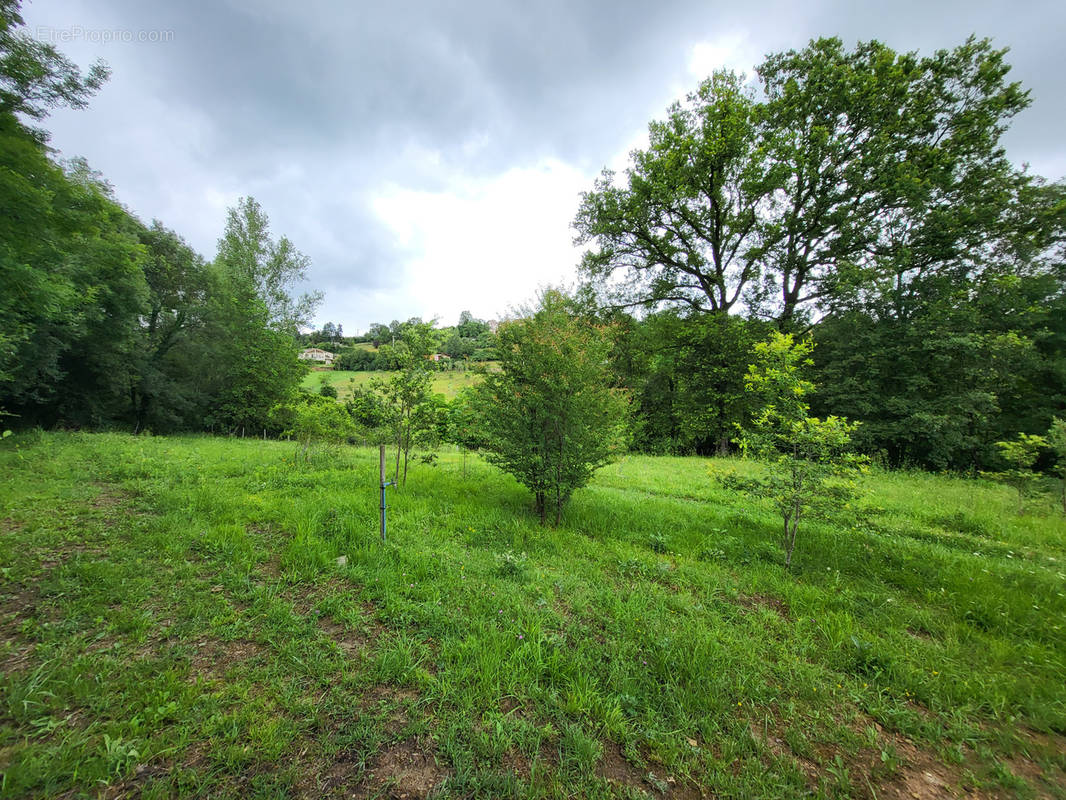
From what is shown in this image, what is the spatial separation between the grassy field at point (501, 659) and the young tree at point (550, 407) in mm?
1008

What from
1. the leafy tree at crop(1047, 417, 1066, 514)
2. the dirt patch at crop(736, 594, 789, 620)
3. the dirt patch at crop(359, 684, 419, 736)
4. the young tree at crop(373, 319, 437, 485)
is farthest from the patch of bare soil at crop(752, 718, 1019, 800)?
the leafy tree at crop(1047, 417, 1066, 514)

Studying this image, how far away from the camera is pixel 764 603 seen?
3.88m

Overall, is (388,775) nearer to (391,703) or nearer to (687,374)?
(391,703)

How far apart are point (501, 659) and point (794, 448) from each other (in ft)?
15.1

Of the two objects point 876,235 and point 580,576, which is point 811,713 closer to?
point 580,576

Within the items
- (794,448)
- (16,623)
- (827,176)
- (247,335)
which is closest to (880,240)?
(827,176)

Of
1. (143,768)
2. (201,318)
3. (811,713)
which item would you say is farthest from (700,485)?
(201,318)

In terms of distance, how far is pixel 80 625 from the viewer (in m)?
2.79

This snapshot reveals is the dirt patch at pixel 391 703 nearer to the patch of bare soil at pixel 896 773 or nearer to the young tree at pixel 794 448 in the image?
the patch of bare soil at pixel 896 773

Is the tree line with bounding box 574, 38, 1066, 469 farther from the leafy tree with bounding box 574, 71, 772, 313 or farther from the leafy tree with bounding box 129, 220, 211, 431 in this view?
the leafy tree with bounding box 129, 220, 211, 431

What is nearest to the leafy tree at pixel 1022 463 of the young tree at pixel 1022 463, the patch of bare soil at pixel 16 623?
the young tree at pixel 1022 463

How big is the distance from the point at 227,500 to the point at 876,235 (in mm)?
24299

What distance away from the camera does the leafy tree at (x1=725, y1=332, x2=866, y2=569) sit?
14.5 ft

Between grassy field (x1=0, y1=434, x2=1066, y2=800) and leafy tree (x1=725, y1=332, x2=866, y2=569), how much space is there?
0.94 m
